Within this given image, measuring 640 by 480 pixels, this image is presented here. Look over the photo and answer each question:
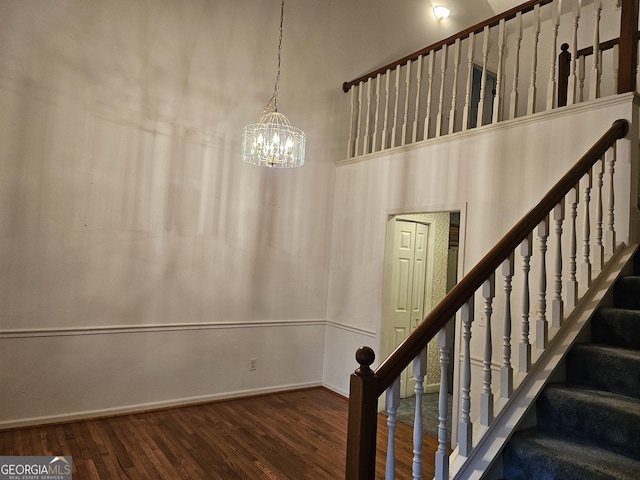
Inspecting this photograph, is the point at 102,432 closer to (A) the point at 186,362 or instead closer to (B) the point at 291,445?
(A) the point at 186,362

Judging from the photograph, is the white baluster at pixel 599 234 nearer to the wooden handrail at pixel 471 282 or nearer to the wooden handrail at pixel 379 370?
the wooden handrail at pixel 471 282

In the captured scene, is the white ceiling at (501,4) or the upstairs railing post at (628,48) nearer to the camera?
the upstairs railing post at (628,48)

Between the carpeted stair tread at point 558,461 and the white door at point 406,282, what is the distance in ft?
8.35

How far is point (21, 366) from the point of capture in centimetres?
337

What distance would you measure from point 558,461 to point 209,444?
7.91ft

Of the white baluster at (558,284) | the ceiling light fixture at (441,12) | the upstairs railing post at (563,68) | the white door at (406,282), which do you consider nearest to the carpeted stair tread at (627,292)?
the white baluster at (558,284)

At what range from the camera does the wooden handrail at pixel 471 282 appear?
5.52 feet

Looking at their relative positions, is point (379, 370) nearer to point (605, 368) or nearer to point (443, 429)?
point (443, 429)

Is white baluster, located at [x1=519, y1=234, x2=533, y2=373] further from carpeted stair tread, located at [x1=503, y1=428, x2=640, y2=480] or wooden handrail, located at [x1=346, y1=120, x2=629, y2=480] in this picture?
carpeted stair tread, located at [x1=503, y1=428, x2=640, y2=480]

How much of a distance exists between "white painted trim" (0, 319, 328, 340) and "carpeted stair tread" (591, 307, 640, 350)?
2968 mm

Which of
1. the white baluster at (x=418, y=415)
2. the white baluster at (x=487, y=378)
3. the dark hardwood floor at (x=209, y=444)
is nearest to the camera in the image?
the white baluster at (x=418, y=415)

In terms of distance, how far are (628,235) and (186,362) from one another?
3652 mm

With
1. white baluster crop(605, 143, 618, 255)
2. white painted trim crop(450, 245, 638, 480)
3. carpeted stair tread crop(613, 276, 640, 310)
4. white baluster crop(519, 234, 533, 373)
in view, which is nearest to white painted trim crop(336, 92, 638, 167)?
white baluster crop(605, 143, 618, 255)

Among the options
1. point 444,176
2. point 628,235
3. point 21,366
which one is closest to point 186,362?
point 21,366
